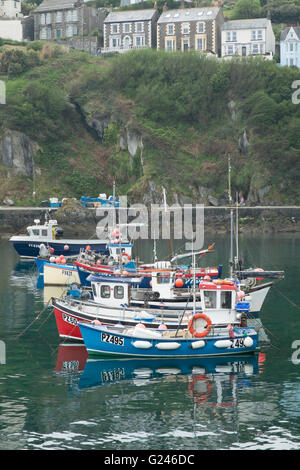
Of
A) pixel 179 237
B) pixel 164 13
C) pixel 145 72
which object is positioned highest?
pixel 164 13

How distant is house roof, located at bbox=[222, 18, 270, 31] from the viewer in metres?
115

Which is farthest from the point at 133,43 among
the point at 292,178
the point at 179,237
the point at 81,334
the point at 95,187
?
the point at 81,334

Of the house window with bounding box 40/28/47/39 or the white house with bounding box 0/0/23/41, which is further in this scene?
the house window with bounding box 40/28/47/39

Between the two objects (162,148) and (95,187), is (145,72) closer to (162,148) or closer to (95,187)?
(162,148)

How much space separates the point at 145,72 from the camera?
373 feet

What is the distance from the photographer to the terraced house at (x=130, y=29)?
122062 mm

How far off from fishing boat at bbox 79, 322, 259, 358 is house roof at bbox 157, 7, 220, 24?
92489 millimetres

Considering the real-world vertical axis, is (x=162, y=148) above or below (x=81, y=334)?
above

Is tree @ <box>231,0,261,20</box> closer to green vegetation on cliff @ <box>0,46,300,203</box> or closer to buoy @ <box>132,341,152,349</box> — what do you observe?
green vegetation on cliff @ <box>0,46,300,203</box>

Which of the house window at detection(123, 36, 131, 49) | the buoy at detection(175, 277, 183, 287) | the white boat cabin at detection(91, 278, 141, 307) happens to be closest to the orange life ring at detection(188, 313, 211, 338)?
the white boat cabin at detection(91, 278, 141, 307)

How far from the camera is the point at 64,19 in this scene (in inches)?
5123

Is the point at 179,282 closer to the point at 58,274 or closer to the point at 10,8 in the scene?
the point at 58,274
